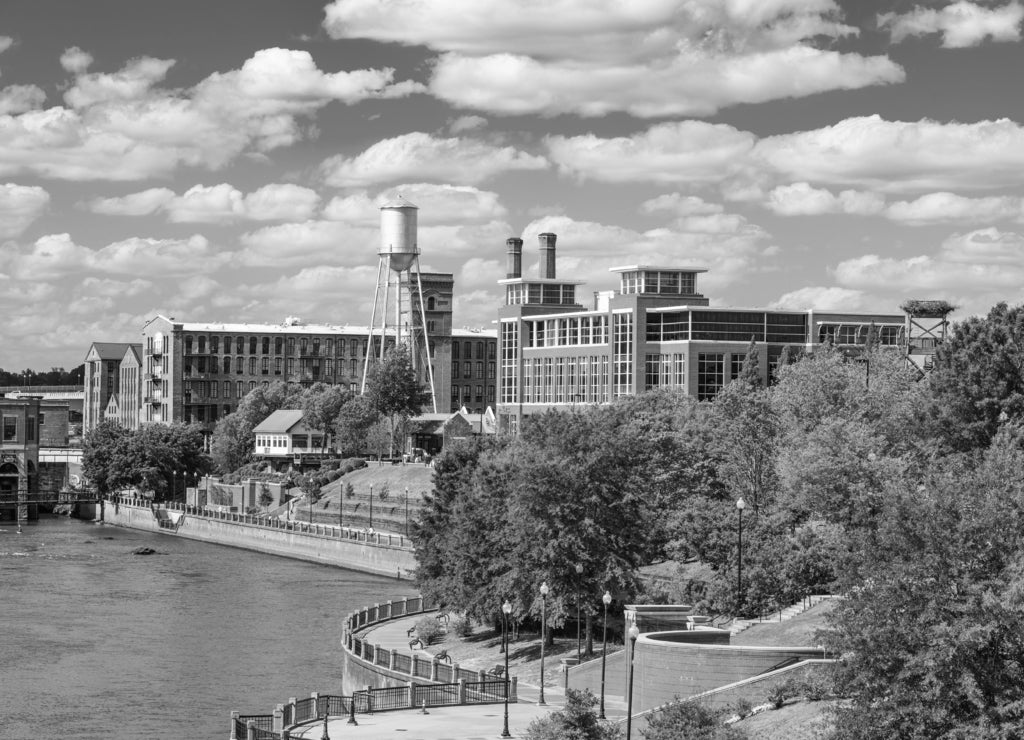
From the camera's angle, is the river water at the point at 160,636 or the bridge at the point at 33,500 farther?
the bridge at the point at 33,500

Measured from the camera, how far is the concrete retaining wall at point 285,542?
115812mm

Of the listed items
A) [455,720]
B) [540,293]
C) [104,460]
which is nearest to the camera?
[455,720]

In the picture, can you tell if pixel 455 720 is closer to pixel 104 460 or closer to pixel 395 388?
pixel 395 388

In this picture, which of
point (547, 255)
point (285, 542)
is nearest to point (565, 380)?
point (547, 255)

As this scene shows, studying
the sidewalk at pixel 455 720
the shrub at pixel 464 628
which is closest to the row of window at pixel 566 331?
the shrub at pixel 464 628

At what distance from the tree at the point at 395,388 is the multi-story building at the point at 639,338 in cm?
1039

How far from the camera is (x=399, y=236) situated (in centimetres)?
17662

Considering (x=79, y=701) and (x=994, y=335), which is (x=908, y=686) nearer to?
(x=994, y=335)

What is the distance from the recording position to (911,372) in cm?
9525

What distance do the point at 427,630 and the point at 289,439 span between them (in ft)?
365

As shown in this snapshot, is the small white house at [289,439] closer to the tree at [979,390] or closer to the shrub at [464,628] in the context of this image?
the shrub at [464,628]

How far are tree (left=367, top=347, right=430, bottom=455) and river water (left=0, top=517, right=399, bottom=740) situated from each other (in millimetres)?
32843

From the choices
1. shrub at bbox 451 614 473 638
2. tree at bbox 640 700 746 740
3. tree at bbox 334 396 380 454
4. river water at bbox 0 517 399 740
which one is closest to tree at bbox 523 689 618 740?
tree at bbox 640 700 746 740

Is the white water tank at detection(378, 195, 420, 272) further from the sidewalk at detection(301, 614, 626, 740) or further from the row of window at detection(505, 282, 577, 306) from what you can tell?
the sidewalk at detection(301, 614, 626, 740)
